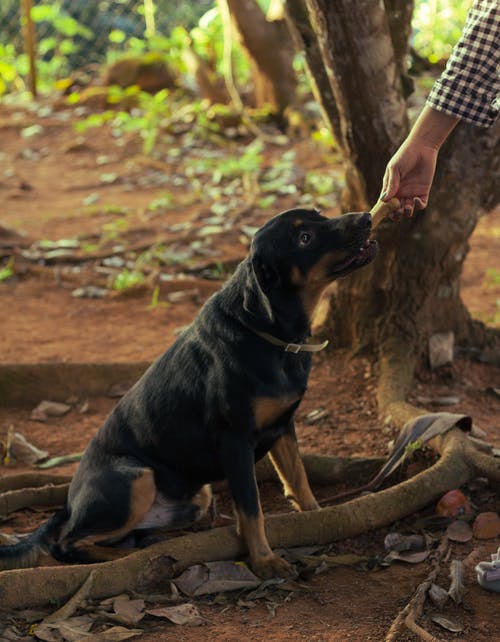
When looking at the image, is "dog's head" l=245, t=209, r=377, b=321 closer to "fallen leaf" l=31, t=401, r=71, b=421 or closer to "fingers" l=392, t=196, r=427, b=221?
"fingers" l=392, t=196, r=427, b=221

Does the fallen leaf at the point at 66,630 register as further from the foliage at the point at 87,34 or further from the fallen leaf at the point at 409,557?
the foliage at the point at 87,34

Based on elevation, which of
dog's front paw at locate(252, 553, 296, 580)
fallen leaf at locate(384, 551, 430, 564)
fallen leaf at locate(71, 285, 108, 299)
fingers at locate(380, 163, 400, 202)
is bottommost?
fallen leaf at locate(71, 285, 108, 299)

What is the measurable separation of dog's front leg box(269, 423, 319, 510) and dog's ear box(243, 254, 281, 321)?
28.6 inches

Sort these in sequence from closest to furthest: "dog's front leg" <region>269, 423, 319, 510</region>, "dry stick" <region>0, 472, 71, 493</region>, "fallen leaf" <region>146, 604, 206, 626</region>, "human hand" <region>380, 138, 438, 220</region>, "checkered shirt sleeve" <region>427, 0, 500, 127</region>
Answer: "checkered shirt sleeve" <region>427, 0, 500, 127</region> < "fallen leaf" <region>146, 604, 206, 626</region> < "human hand" <region>380, 138, 438, 220</region> < "dog's front leg" <region>269, 423, 319, 510</region> < "dry stick" <region>0, 472, 71, 493</region>

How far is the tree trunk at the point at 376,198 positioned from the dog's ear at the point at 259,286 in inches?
63.0

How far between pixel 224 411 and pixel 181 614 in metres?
0.82

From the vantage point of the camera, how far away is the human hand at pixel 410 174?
3502mm

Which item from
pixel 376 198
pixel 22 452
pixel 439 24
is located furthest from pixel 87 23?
pixel 22 452

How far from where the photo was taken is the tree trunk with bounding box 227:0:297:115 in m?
11.6

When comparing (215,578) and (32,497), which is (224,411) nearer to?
(215,578)

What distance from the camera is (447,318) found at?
5457mm

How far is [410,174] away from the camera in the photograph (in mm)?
3637

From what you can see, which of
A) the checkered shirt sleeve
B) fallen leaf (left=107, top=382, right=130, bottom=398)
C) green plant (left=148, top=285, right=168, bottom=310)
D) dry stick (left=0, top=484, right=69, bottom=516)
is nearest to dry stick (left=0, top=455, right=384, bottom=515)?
dry stick (left=0, top=484, right=69, bottom=516)

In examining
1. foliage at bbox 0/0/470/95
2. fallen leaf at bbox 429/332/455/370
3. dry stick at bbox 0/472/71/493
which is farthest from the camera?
foliage at bbox 0/0/470/95
